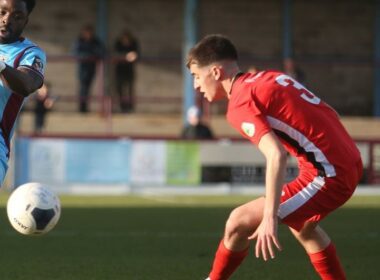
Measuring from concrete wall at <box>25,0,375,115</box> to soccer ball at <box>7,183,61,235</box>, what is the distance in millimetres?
19889

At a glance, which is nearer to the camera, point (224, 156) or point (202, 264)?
point (202, 264)

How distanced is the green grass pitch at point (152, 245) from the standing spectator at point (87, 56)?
817 cm

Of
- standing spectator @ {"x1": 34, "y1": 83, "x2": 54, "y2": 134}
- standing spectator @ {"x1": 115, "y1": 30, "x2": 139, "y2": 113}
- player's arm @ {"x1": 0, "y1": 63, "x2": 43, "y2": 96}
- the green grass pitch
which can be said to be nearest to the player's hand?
player's arm @ {"x1": 0, "y1": 63, "x2": 43, "y2": 96}

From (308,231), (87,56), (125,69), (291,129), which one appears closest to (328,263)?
(308,231)

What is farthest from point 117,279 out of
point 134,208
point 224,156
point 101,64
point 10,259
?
point 101,64

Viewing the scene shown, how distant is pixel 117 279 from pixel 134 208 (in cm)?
723

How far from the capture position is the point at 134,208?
15773 millimetres

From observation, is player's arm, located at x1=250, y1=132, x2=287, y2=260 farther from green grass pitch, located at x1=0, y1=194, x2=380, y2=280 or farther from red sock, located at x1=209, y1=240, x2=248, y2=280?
green grass pitch, located at x1=0, y1=194, x2=380, y2=280

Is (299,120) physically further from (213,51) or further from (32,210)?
(32,210)

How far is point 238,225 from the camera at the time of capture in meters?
7.03

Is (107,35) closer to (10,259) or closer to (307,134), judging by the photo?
(10,259)

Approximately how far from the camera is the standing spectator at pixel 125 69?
24.5 meters

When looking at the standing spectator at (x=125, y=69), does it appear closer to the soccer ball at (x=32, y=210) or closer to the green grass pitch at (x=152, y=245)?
the green grass pitch at (x=152, y=245)

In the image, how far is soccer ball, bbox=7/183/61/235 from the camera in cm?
761
